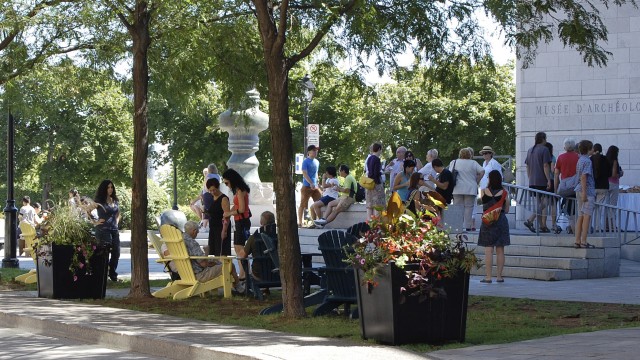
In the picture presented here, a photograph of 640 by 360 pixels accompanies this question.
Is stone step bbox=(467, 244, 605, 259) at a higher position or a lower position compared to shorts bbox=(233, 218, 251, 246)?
lower

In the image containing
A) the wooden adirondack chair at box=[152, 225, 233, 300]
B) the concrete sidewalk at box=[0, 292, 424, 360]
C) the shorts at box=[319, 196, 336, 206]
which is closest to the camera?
the concrete sidewalk at box=[0, 292, 424, 360]

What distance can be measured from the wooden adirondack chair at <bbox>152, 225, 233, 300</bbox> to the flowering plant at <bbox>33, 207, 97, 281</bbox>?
109 centimetres

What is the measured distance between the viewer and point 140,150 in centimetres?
1650

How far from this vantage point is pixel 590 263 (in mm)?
18891

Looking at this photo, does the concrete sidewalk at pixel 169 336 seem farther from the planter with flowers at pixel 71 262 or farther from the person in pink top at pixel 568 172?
the person in pink top at pixel 568 172

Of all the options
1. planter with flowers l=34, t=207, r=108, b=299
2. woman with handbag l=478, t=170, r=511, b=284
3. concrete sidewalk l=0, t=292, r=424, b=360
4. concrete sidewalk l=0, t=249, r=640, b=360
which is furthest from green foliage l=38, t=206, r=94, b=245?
woman with handbag l=478, t=170, r=511, b=284

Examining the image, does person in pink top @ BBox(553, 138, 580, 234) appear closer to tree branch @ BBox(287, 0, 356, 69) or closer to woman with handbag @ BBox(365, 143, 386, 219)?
woman with handbag @ BBox(365, 143, 386, 219)

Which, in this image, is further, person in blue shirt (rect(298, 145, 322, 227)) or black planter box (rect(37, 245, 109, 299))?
person in blue shirt (rect(298, 145, 322, 227))

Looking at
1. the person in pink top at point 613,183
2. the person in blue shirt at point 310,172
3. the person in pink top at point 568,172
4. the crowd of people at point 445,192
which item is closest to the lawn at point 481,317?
the crowd of people at point 445,192

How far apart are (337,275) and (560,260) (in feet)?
22.9

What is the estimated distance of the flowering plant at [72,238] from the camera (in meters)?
16.4

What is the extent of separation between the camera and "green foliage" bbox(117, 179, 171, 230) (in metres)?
54.8

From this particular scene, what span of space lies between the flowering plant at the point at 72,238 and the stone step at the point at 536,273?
6.28 m

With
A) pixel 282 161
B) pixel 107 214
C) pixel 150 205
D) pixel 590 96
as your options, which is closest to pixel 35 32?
pixel 107 214
